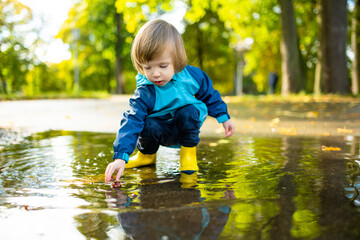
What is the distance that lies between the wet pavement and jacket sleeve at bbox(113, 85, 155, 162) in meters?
0.22

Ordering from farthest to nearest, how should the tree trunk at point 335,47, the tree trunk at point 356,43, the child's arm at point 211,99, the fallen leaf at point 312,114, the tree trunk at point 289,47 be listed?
1. the tree trunk at point 356,43
2. the tree trunk at point 289,47
3. the tree trunk at point 335,47
4. the fallen leaf at point 312,114
5. the child's arm at point 211,99

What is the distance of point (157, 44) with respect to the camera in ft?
8.11

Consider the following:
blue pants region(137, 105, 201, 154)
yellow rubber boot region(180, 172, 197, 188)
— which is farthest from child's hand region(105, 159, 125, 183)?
blue pants region(137, 105, 201, 154)

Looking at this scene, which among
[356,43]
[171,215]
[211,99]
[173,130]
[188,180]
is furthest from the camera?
[356,43]

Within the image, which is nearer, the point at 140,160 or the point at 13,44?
the point at 140,160

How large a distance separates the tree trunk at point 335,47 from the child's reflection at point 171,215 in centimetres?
1116

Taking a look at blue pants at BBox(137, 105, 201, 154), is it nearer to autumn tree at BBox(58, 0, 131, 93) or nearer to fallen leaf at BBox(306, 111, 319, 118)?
fallen leaf at BBox(306, 111, 319, 118)

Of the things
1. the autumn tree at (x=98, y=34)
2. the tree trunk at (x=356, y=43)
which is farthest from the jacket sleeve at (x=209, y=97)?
the autumn tree at (x=98, y=34)

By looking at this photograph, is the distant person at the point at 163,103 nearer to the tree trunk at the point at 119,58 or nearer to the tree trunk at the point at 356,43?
the tree trunk at the point at 356,43

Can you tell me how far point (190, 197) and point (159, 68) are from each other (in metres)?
0.91

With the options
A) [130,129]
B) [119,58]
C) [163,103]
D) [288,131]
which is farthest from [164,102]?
[119,58]

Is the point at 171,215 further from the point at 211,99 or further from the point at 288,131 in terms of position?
the point at 288,131

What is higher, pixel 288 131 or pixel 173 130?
pixel 173 130

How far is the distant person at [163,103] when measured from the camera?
2480 mm
